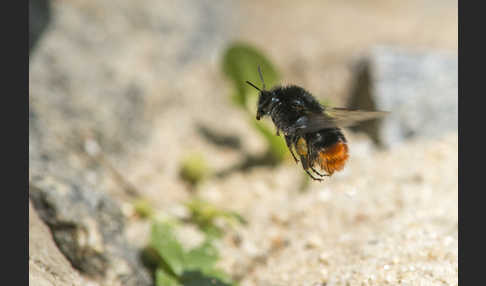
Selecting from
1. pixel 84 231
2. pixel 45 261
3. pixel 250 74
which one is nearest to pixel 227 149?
pixel 250 74

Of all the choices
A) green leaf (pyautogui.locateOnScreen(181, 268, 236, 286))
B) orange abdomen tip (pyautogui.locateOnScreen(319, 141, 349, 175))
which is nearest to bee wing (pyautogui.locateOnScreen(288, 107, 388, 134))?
orange abdomen tip (pyautogui.locateOnScreen(319, 141, 349, 175))

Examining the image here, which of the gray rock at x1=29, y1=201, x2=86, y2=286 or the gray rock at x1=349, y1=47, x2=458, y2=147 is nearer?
the gray rock at x1=29, y1=201, x2=86, y2=286

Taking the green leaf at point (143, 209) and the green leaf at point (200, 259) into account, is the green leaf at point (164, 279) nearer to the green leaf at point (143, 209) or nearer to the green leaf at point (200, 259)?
the green leaf at point (200, 259)

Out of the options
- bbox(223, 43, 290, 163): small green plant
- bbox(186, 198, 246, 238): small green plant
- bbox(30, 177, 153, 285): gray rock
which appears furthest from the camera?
bbox(223, 43, 290, 163): small green plant

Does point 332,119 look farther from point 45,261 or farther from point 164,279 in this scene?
point 45,261

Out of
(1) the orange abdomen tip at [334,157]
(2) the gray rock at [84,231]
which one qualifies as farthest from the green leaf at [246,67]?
(1) the orange abdomen tip at [334,157]

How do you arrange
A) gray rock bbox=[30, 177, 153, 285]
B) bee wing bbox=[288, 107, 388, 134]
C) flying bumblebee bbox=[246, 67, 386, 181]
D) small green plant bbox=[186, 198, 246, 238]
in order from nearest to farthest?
bee wing bbox=[288, 107, 388, 134] < flying bumblebee bbox=[246, 67, 386, 181] < gray rock bbox=[30, 177, 153, 285] < small green plant bbox=[186, 198, 246, 238]

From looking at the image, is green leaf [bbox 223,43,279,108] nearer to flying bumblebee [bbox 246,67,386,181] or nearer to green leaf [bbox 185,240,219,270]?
green leaf [bbox 185,240,219,270]
